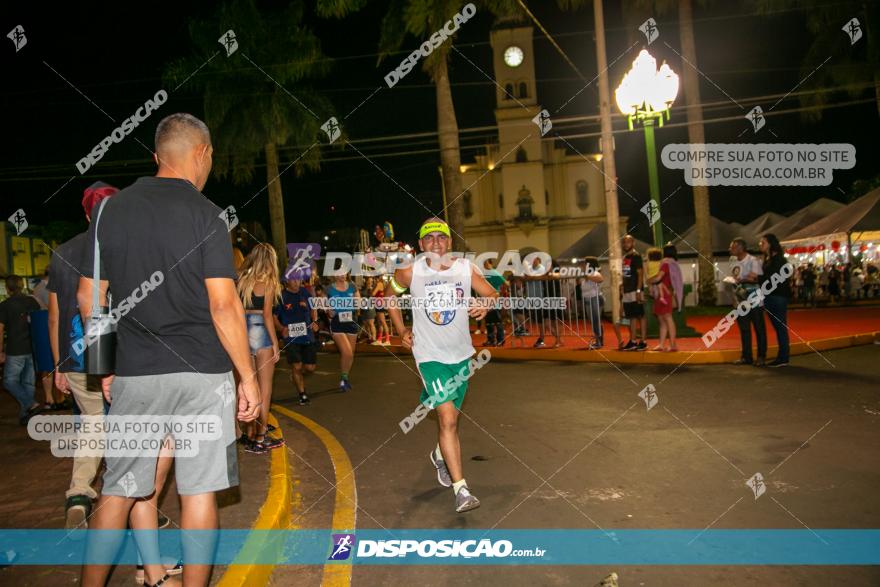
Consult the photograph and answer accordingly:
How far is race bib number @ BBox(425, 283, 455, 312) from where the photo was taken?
194 inches

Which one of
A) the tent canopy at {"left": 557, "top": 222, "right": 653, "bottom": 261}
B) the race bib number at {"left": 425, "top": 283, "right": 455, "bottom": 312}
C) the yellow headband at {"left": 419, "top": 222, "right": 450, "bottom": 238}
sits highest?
the tent canopy at {"left": 557, "top": 222, "right": 653, "bottom": 261}

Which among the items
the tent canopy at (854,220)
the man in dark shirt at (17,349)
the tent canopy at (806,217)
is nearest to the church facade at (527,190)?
the tent canopy at (806,217)

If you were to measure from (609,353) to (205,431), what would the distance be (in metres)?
10.8

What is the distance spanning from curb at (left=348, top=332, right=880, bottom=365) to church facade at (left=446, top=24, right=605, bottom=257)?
145ft

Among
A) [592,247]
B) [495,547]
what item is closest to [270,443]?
[495,547]

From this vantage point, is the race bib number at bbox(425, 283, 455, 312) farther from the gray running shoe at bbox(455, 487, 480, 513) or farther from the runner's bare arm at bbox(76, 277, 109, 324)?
the runner's bare arm at bbox(76, 277, 109, 324)

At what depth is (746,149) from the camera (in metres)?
19.7

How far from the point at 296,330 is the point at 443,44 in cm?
1226

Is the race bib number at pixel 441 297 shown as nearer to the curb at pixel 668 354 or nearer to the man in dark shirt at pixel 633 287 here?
the man in dark shirt at pixel 633 287

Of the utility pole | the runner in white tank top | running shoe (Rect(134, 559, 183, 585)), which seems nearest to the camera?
running shoe (Rect(134, 559, 183, 585))

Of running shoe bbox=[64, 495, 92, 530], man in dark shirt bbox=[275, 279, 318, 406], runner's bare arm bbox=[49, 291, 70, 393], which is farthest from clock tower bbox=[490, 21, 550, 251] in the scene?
running shoe bbox=[64, 495, 92, 530]

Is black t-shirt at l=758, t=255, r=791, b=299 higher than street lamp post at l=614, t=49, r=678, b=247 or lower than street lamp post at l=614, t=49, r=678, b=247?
lower

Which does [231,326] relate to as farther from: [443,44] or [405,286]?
[443,44]

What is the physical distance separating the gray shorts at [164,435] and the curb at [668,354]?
10.1 metres
